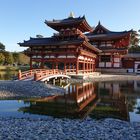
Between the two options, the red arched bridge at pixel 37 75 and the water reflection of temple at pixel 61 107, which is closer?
the water reflection of temple at pixel 61 107

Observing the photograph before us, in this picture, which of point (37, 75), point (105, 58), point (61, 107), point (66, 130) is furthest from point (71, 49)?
point (66, 130)

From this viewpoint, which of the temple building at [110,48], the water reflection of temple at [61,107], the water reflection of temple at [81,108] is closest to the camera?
the water reflection of temple at [81,108]

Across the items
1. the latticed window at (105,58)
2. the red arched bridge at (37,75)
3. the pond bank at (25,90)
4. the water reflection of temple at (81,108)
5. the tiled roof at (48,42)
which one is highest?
the tiled roof at (48,42)

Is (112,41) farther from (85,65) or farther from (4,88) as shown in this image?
(4,88)

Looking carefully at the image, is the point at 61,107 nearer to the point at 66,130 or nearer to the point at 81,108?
the point at 81,108

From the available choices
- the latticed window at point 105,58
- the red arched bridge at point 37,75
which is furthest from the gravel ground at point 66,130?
the latticed window at point 105,58

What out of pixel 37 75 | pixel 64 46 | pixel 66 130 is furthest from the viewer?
pixel 64 46

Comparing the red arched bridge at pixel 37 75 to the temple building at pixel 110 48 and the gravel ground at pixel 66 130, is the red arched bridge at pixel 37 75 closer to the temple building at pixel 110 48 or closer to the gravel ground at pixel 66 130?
the gravel ground at pixel 66 130


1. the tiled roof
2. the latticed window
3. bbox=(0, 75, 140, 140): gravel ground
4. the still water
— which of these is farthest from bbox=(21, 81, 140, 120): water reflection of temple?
the latticed window

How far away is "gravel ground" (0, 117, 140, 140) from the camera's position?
1082cm

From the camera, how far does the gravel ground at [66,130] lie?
35.5 ft

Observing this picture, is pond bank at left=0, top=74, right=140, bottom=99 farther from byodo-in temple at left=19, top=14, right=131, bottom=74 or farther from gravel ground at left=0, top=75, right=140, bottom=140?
byodo-in temple at left=19, top=14, right=131, bottom=74

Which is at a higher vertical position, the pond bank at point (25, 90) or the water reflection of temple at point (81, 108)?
the pond bank at point (25, 90)

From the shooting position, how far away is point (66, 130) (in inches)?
471
